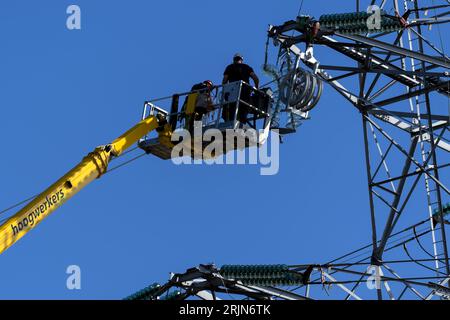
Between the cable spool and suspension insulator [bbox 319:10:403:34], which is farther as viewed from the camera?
suspension insulator [bbox 319:10:403:34]

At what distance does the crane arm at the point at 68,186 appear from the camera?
96.4 ft

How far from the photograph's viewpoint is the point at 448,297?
33500 millimetres

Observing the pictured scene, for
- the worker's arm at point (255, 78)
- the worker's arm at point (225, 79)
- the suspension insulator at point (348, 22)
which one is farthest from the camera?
the suspension insulator at point (348, 22)

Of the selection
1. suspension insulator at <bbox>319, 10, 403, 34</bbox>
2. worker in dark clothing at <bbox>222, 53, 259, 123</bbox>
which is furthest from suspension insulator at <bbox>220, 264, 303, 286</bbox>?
suspension insulator at <bbox>319, 10, 403, 34</bbox>

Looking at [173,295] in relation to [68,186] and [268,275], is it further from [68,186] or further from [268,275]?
[68,186]

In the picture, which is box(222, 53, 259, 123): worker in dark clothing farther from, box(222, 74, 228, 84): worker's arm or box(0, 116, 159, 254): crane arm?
box(0, 116, 159, 254): crane arm

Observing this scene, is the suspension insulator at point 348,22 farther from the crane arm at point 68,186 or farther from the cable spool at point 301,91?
the crane arm at point 68,186

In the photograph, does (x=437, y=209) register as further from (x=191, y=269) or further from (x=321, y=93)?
(x=191, y=269)

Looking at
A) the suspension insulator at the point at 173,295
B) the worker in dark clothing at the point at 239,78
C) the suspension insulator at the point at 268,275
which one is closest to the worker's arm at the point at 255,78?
the worker in dark clothing at the point at 239,78

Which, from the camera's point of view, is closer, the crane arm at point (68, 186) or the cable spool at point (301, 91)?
the crane arm at point (68, 186)

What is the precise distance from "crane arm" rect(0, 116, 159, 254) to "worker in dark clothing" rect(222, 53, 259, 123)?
2352 mm

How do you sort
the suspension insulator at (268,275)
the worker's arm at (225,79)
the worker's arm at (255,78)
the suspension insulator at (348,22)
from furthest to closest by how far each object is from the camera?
the suspension insulator at (348,22), the worker's arm at (225,79), the worker's arm at (255,78), the suspension insulator at (268,275)

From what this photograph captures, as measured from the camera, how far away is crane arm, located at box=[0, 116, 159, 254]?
2938 cm
